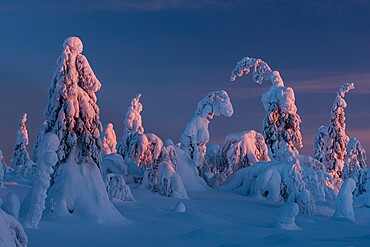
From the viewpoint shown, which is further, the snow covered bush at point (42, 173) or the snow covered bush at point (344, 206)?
the snow covered bush at point (344, 206)

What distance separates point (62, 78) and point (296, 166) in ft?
53.5

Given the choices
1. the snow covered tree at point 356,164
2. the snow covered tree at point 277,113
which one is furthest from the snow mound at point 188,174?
the snow covered tree at point 356,164

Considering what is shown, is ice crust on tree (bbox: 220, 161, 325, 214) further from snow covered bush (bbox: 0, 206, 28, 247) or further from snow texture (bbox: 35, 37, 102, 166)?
snow covered bush (bbox: 0, 206, 28, 247)

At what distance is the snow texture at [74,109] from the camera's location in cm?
1688

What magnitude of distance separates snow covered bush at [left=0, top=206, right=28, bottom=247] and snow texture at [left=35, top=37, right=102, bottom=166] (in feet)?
36.5

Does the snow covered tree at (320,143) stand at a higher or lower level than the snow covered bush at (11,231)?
higher

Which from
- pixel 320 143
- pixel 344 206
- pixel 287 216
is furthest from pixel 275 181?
pixel 320 143

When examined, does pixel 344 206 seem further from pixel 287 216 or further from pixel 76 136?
pixel 76 136

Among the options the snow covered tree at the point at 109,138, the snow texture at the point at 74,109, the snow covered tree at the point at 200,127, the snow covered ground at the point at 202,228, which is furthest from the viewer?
the snow covered tree at the point at 109,138

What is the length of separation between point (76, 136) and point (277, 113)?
22648mm

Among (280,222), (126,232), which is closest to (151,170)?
(280,222)

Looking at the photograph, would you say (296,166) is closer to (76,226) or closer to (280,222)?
(280,222)

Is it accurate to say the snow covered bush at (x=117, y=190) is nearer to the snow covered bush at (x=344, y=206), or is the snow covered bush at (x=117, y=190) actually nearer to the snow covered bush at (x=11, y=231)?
the snow covered bush at (x=344, y=206)

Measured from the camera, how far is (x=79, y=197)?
53.4ft
